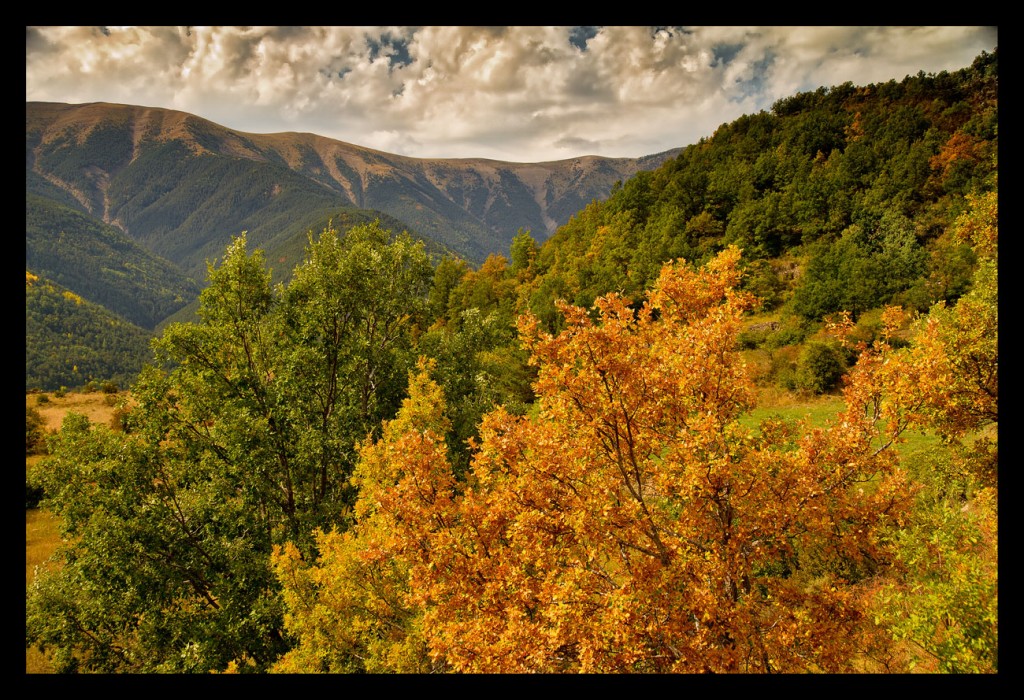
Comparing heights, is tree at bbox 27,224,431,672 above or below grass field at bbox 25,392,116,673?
above

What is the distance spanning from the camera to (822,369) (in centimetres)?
3100

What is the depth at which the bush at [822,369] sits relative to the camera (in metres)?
30.7

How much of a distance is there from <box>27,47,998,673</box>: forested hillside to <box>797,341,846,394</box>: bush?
0.19 m

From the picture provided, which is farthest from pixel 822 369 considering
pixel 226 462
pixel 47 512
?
pixel 47 512

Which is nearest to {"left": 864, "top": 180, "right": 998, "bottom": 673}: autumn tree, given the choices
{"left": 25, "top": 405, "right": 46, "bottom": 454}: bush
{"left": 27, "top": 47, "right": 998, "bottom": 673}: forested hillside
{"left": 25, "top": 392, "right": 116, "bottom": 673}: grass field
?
{"left": 27, "top": 47, "right": 998, "bottom": 673}: forested hillside

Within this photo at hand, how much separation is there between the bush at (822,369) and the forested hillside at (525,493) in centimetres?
19

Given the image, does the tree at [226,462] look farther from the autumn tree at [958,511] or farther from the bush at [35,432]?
the bush at [35,432]

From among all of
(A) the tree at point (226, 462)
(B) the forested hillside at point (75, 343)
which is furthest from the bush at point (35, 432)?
(B) the forested hillside at point (75, 343)

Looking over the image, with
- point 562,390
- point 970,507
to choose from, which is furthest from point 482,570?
point 970,507

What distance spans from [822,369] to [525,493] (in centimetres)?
3078

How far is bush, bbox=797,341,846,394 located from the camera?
30.7 meters

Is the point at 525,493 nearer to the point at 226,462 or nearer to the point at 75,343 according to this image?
the point at 226,462

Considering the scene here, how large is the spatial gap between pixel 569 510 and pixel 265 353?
15.8 metres

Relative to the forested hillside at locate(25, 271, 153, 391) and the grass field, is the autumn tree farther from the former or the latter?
the forested hillside at locate(25, 271, 153, 391)
